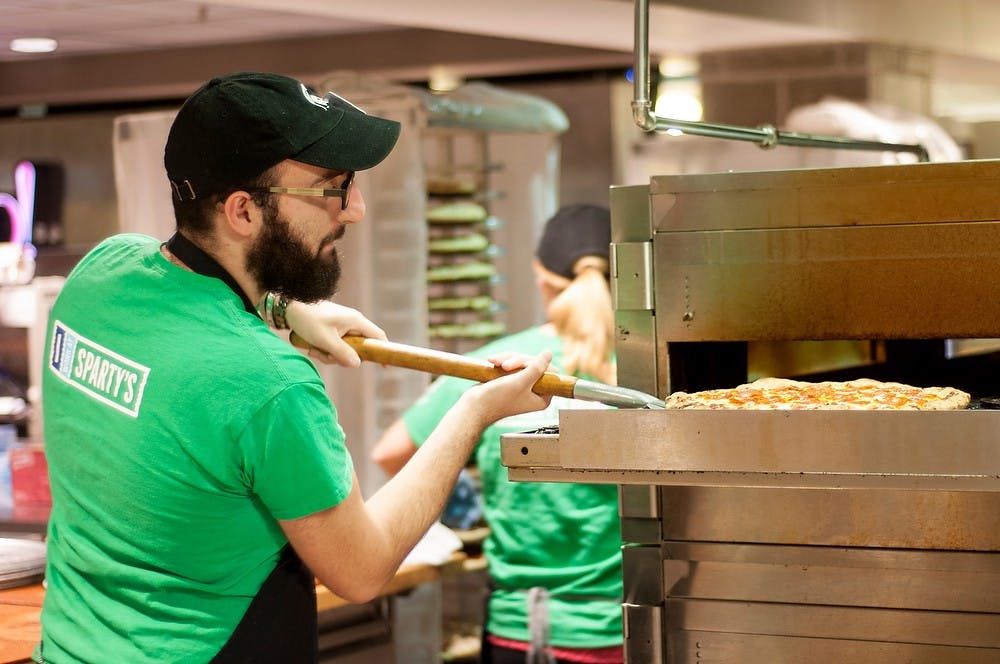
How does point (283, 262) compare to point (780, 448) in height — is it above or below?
above

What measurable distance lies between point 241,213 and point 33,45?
254 inches

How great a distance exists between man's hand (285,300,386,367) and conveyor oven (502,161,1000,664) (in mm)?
385

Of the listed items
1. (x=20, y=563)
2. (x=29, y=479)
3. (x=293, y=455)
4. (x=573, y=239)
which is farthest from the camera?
(x=29, y=479)

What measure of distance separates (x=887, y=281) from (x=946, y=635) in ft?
1.49

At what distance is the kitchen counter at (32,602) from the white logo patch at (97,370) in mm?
719

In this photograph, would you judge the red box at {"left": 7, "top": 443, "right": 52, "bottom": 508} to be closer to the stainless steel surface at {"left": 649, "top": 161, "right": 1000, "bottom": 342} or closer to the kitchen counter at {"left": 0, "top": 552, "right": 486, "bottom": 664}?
the kitchen counter at {"left": 0, "top": 552, "right": 486, "bottom": 664}

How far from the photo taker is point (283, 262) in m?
1.75

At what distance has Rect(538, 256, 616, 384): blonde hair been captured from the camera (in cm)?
291

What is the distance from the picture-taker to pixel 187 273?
1727 mm

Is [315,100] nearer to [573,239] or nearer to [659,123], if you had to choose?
[659,123]

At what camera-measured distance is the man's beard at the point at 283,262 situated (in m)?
1.74

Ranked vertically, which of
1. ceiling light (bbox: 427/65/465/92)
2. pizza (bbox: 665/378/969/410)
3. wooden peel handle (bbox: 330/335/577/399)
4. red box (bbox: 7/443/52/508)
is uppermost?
ceiling light (bbox: 427/65/465/92)

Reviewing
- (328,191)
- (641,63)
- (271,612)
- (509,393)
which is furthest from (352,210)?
(271,612)

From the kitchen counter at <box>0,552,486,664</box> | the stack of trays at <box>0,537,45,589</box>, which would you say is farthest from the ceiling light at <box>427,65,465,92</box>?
the stack of trays at <box>0,537,45,589</box>
